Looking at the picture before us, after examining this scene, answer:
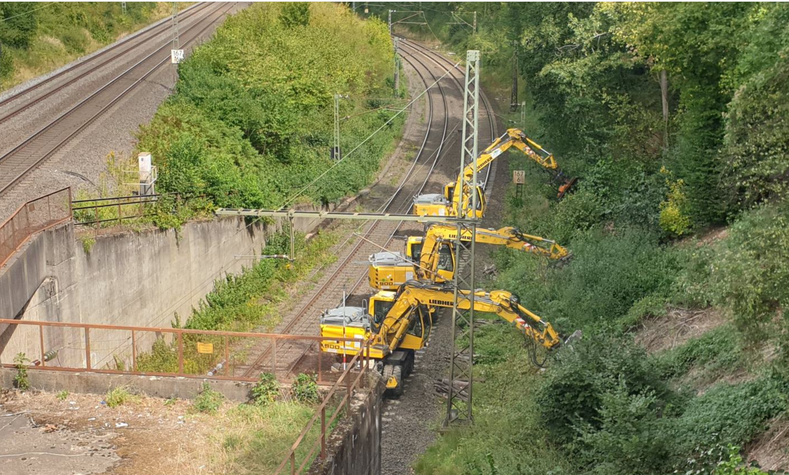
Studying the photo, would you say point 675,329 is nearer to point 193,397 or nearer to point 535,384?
point 535,384

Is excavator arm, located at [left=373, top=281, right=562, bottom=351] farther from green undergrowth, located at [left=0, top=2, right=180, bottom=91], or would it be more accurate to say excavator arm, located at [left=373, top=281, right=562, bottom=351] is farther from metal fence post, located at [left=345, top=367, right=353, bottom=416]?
green undergrowth, located at [left=0, top=2, right=180, bottom=91]

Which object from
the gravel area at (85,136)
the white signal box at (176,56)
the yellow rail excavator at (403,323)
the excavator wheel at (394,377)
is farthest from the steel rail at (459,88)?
the white signal box at (176,56)

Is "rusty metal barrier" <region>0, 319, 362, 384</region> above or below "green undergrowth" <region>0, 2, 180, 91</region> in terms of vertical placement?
below

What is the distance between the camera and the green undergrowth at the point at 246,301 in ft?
79.5

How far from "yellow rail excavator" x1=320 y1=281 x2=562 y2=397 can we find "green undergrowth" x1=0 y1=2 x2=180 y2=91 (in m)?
26.1

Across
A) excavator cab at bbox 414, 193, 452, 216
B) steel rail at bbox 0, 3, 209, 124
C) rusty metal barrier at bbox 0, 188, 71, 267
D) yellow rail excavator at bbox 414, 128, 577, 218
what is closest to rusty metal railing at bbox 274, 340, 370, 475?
rusty metal barrier at bbox 0, 188, 71, 267

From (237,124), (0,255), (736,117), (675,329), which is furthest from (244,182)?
(736,117)

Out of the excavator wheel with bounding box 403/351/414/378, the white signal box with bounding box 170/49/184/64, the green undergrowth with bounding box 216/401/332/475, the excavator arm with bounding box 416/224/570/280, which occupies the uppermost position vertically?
the white signal box with bounding box 170/49/184/64

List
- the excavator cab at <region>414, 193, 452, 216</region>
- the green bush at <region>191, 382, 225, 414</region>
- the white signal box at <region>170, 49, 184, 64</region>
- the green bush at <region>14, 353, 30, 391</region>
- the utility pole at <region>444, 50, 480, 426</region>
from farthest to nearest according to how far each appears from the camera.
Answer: the white signal box at <region>170, 49, 184, 64</region> → the excavator cab at <region>414, 193, 452, 216</region> → the utility pole at <region>444, 50, 480, 426</region> → the green bush at <region>14, 353, 30, 391</region> → the green bush at <region>191, 382, 225, 414</region>

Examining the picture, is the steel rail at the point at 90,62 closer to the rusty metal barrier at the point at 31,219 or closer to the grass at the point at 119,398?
the rusty metal barrier at the point at 31,219

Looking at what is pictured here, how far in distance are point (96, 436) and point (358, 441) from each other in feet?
13.7

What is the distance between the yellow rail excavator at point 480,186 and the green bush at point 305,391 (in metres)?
15.2

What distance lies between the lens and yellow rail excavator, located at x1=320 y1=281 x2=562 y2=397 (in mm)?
21859

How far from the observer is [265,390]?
1428 cm
